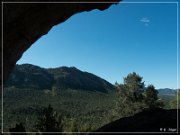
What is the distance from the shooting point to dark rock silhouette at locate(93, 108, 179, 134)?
1427cm

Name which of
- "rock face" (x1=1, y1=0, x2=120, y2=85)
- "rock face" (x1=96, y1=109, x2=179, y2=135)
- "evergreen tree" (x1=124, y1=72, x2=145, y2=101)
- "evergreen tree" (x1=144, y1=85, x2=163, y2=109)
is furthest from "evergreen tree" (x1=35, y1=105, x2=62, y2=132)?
"evergreen tree" (x1=124, y1=72, x2=145, y2=101)

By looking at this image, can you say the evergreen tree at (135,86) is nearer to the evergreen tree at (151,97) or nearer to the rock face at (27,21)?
the evergreen tree at (151,97)

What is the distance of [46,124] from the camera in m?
42.4

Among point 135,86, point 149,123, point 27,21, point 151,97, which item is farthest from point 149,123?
point 135,86

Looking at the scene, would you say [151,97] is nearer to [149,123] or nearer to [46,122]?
[46,122]

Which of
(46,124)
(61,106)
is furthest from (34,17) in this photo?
(61,106)

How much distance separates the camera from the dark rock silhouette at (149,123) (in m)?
14.3

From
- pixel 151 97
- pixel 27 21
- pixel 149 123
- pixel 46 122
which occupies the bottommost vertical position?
pixel 46 122

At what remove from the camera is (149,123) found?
15.1 m

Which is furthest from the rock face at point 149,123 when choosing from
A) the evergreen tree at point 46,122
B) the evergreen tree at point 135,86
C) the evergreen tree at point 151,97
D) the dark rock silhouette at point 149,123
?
the evergreen tree at point 135,86

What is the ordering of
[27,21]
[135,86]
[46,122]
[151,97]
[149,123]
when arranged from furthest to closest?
[135,86] < [151,97] < [46,122] < [27,21] < [149,123]

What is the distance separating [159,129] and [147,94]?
188 ft

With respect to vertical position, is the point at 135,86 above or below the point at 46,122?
above

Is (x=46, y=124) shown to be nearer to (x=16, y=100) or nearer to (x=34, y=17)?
(x=34, y=17)
